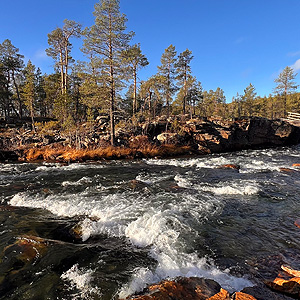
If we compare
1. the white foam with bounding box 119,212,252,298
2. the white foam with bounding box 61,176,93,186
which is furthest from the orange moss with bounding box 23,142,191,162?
the white foam with bounding box 119,212,252,298

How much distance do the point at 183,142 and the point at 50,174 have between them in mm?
18257

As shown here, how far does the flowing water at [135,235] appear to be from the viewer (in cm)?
365

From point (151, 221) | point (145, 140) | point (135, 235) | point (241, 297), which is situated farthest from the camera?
point (145, 140)

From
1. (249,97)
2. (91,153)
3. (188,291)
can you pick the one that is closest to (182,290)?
(188,291)

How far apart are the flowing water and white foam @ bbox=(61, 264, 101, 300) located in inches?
0.7

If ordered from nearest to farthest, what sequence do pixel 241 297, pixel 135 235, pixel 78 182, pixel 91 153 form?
pixel 241 297, pixel 135 235, pixel 78 182, pixel 91 153

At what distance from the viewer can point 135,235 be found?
543 cm

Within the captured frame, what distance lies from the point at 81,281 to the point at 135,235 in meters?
2.09

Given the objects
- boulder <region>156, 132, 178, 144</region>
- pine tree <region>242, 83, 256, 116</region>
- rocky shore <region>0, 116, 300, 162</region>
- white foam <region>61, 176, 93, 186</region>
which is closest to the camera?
white foam <region>61, 176, 93, 186</region>

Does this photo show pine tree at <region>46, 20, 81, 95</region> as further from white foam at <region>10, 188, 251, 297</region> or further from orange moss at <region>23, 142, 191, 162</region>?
white foam at <region>10, 188, 251, 297</region>

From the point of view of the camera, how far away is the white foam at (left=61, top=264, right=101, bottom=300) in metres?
3.27

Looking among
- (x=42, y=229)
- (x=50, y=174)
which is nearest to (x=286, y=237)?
(x=42, y=229)

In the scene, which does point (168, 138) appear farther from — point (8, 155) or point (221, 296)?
point (221, 296)

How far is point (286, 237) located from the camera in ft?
17.3
